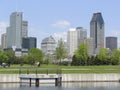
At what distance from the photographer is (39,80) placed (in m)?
73.4

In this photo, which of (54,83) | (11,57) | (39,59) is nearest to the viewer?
(54,83)

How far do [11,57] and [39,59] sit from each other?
21001mm

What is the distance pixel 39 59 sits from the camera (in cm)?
16062

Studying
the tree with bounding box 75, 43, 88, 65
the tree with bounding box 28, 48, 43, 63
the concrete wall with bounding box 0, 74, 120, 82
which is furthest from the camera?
the tree with bounding box 28, 48, 43, 63

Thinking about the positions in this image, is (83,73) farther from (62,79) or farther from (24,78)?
(24,78)

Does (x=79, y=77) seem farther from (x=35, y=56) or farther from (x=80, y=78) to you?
(x=35, y=56)

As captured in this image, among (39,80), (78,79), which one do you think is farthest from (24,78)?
(78,79)

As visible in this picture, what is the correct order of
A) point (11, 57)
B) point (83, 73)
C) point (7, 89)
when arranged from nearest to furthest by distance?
point (7, 89) → point (83, 73) → point (11, 57)

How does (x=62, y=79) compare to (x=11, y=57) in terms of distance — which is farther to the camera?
(x=11, y=57)

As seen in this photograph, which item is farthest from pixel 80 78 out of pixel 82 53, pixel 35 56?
pixel 35 56

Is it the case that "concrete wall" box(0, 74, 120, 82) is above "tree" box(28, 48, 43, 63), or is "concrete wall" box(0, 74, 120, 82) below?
below

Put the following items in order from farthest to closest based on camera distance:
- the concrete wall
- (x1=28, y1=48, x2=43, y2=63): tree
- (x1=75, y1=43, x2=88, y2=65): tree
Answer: (x1=28, y1=48, x2=43, y2=63): tree, (x1=75, y1=43, x2=88, y2=65): tree, the concrete wall

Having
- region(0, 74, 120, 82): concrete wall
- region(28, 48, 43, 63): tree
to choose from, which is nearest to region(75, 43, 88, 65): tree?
region(28, 48, 43, 63): tree

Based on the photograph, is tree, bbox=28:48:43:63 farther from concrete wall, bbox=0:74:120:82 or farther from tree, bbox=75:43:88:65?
concrete wall, bbox=0:74:120:82
